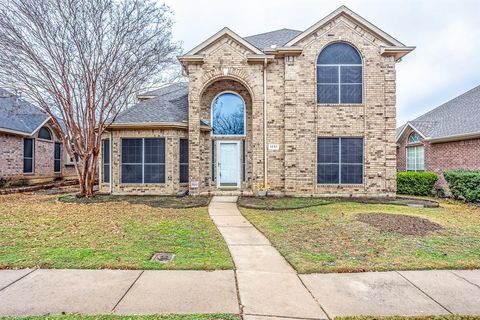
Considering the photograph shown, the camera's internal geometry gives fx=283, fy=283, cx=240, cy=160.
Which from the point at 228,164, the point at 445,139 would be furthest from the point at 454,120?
the point at 228,164

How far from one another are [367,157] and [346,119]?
195cm

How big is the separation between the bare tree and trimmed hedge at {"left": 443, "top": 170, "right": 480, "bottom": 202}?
14.4 metres

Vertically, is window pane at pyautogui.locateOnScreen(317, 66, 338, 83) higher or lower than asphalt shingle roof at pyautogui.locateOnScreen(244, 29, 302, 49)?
lower

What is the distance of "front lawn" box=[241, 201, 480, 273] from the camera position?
461 cm

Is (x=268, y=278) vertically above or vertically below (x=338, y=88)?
below

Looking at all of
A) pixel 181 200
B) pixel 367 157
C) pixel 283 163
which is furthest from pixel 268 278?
pixel 367 157

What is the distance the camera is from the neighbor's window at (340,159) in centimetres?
1279

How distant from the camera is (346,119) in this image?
12.8 meters

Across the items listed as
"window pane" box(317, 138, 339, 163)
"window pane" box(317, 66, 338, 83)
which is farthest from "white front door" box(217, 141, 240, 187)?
"window pane" box(317, 66, 338, 83)

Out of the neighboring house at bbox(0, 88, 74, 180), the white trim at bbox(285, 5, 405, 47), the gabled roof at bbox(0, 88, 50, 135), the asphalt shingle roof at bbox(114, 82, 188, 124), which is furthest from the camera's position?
the neighboring house at bbox(0, 88, 74, 180)

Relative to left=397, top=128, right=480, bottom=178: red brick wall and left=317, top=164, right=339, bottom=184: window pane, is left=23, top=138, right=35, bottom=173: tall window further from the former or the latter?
left=397, top=128, right=480, bottom=178: red brick wall

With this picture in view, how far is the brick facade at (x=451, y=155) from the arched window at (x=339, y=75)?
6.14m

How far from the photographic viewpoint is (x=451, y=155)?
14859 mm

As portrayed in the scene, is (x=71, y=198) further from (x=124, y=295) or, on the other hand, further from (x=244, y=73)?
(x=124, y=295)
